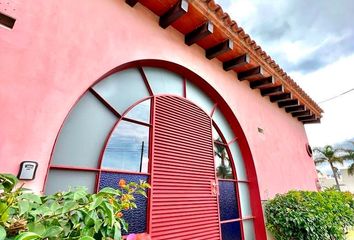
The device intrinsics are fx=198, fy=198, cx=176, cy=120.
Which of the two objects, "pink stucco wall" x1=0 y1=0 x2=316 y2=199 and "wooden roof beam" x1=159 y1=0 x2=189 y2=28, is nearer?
"pink stucco wall" x1=0 y1=0 x2=316 y2=199

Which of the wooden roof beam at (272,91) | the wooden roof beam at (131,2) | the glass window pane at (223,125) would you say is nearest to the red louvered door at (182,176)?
the glass window pane at (223,125)

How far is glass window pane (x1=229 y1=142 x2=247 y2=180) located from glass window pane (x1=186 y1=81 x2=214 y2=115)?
1145 mm

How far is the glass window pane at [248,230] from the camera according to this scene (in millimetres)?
4352

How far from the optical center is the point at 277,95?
6539 mm

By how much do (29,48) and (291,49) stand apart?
322 inches

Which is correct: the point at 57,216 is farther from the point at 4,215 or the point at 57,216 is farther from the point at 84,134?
the point at 84,134

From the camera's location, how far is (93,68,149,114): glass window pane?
2930 mm

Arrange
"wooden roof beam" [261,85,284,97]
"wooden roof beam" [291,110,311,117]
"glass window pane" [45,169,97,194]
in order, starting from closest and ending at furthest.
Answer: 1. "glass window pane" [45,169,97,194]
2. "wooden roof beam" [261,85,284,97]
3. "wooden roof beam" [291,110,311,117]

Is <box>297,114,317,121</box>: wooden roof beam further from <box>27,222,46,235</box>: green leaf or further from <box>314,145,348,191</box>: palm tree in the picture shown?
<box>314,145,348,191</box>: palm tree

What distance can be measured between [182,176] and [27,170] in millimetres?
2262

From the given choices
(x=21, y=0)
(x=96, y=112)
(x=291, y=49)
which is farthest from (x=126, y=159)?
(x=291, y=49)

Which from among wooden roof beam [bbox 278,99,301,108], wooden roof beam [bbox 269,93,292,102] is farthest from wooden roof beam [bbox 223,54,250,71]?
wooden roof beam [bbox 278,99,301,108]

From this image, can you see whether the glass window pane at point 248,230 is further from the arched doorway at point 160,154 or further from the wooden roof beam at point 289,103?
the wooden roof beam at point 289,103

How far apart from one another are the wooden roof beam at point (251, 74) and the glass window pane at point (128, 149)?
3.39 meters
